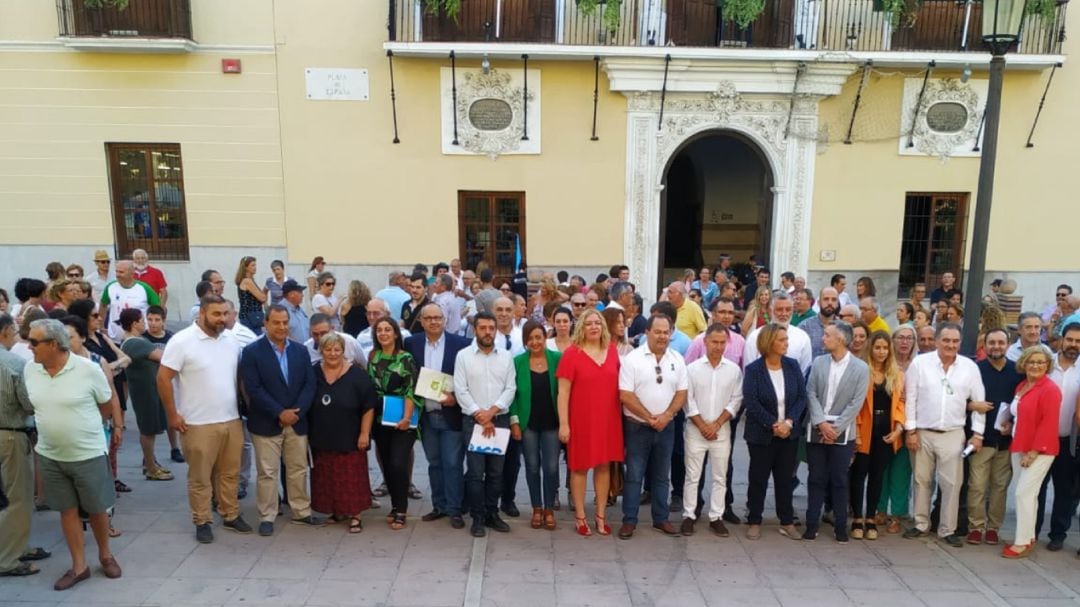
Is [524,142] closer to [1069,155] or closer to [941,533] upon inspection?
[941,533]

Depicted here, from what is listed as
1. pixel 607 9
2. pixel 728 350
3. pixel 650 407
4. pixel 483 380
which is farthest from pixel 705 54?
pixel 483 380

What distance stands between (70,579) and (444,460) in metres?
2.49

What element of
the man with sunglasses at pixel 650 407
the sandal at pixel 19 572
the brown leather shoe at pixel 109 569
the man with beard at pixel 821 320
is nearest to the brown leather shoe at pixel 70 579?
the brown leather shoe at pixel 109 569

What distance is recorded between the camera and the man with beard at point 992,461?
5.13 m

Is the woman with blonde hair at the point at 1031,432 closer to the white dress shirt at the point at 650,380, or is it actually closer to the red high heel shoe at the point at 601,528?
the white dress shirt at the point at 650,380

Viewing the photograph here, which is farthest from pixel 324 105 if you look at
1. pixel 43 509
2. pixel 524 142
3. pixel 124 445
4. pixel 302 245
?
pixel 43 509

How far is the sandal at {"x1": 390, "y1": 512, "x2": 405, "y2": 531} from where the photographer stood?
5297mm

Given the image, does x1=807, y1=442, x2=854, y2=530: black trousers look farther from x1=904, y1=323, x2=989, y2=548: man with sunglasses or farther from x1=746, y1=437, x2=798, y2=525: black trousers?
x1=904, y1=323, x2=989, y2=548: man with sunglasses

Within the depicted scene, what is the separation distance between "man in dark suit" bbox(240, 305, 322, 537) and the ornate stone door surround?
29.4 feet

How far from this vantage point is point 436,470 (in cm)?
541

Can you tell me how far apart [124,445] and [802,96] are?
12.1 m

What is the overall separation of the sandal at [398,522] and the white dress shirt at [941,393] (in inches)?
154

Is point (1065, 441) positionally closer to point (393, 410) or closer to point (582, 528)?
point (582, 528)

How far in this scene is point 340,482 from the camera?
5.20 metres
